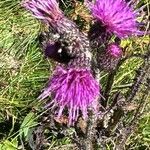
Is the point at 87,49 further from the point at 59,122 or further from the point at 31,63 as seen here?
the point at 31,63

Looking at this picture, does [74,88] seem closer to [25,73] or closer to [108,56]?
[108,56]

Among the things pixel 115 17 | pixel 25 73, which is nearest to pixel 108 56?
pixel 115 17

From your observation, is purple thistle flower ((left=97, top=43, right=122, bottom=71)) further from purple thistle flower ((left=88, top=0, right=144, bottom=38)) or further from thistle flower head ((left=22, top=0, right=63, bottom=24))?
thistle flower head ((left=22, top=0, right=63, bottom=24))

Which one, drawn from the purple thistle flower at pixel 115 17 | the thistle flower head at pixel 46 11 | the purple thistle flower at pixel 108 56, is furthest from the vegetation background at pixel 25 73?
the thistle flower head at pixel 46 11

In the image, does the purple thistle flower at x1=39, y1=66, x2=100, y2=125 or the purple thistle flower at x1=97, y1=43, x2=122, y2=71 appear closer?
the purple thistle flower at x1=39, y1=66, x2=100, y2=125

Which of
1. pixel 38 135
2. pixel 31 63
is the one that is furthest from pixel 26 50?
pixel 38 135

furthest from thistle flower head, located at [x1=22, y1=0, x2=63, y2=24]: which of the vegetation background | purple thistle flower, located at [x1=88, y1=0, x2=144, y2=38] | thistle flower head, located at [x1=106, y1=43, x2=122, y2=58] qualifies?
the vegetation background
